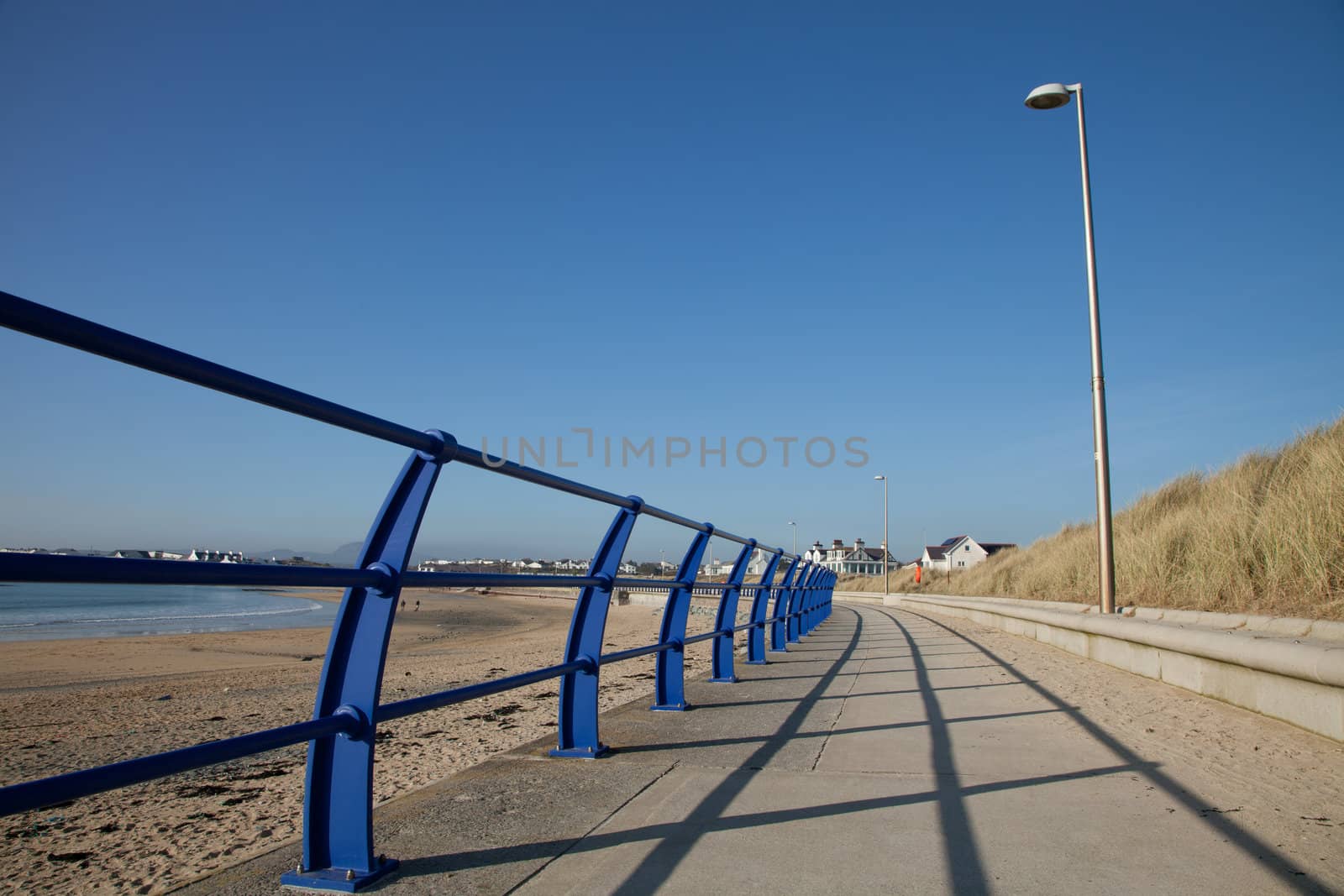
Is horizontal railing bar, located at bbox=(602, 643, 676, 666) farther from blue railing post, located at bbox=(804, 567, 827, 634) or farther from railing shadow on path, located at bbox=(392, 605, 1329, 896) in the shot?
blue railing post, located at bbox=(804, 567, 827, 634)

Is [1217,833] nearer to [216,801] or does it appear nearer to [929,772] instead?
[929,772]

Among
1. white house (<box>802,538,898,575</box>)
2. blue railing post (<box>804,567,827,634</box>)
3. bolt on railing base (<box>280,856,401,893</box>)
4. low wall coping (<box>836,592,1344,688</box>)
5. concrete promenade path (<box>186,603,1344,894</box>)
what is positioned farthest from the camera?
white house (<box>802,538,898,575</box>)

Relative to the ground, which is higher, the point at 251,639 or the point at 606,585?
the point at 606,585

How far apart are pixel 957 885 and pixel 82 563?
7.27ft

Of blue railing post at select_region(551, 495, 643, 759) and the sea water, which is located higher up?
blue railing post at select_region(551, 495, 643, 759)

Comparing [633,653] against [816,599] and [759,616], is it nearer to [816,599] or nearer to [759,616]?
[759,616]

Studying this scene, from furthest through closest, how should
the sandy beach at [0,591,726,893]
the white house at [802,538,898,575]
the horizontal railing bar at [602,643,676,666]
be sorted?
the white house at [802,538,898,575], the horizontal railing bar at [602,643,676,666], the sandy beach at [0,591,726,893]

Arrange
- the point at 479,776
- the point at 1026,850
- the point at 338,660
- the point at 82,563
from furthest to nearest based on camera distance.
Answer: the point at 479,776, the point at 1026,850, the point at 338,660, the point at 82,563

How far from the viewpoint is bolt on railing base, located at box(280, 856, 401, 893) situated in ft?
7.24

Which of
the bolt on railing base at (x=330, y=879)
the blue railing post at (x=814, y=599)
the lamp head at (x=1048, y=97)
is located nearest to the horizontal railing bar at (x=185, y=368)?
the bolt on railing base at (x=330, y=879)

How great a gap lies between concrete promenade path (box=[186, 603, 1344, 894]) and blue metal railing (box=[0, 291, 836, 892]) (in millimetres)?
164

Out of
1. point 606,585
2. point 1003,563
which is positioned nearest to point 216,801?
point 606,585

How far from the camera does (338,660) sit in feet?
7.60

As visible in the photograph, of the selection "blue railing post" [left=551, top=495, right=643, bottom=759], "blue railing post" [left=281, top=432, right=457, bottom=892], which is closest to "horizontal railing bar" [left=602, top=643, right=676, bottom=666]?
"blue railing post" [left=551, top=495, right=643, bottom=759]
